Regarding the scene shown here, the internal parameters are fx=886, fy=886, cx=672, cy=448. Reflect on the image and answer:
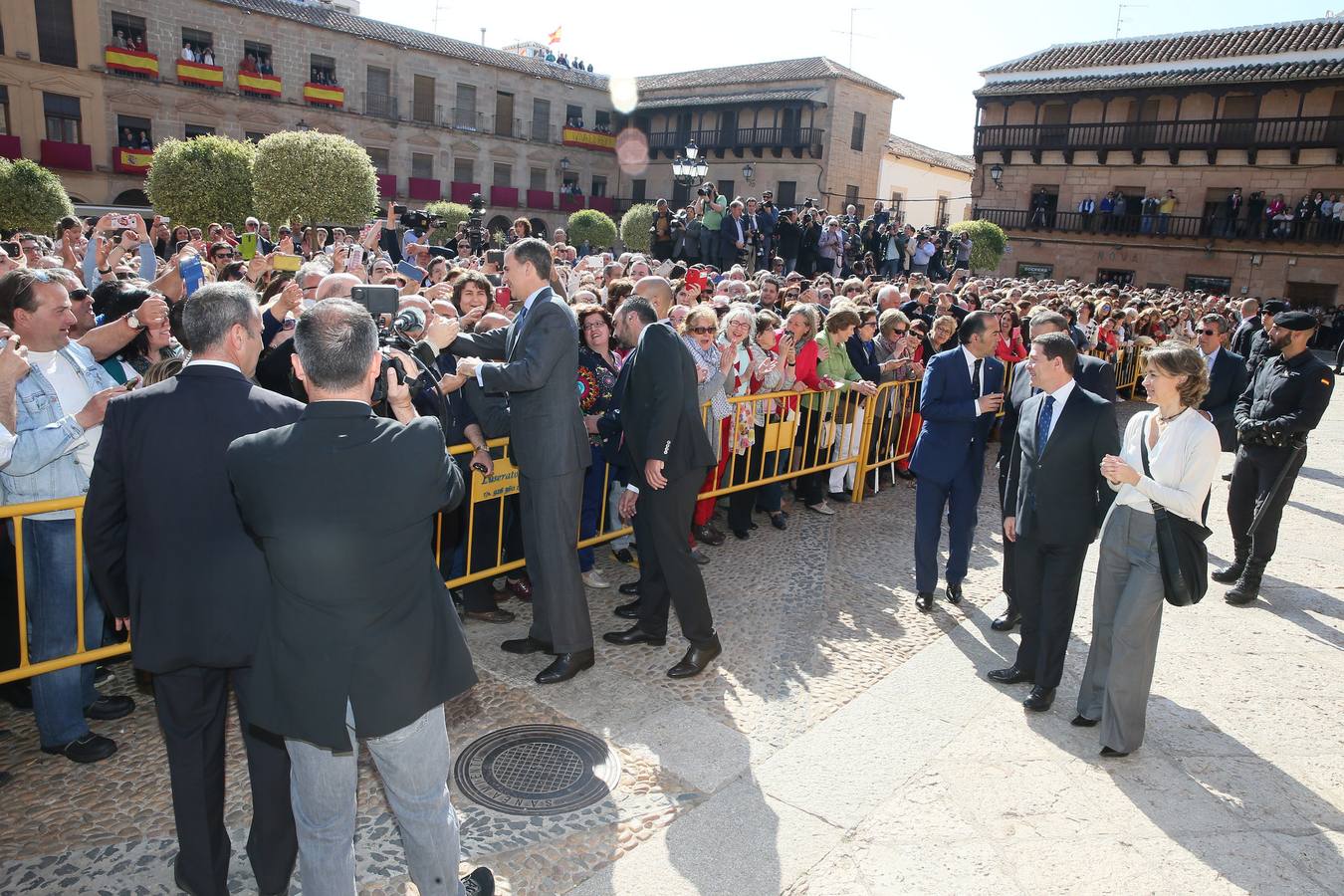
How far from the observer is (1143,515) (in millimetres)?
4191

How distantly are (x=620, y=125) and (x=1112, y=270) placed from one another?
26985mm

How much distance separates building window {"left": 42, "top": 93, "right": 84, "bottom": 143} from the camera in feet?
105

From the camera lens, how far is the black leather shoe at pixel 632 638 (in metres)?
5.09

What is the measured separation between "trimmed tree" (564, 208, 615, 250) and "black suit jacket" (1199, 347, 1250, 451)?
2567 centimetres

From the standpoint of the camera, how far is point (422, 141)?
139ft

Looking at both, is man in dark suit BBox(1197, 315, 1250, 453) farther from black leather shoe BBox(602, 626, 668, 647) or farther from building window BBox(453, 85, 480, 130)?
building window BBox(453, 85, 480, 130)

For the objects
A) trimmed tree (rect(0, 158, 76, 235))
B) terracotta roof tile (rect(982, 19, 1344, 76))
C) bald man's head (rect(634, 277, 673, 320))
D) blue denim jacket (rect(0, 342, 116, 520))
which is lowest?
blue denim jacket (rect(0, 342, 116, 520))

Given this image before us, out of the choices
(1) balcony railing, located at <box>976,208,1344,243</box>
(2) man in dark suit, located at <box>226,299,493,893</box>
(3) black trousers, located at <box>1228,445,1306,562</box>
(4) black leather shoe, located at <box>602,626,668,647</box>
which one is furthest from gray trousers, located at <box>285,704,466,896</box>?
(1) balcony railing, located at <box>976,208,1344,243</box>

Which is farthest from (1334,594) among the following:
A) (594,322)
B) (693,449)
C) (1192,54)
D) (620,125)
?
(620,125)

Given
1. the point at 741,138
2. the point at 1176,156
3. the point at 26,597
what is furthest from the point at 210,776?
the point at 741,138

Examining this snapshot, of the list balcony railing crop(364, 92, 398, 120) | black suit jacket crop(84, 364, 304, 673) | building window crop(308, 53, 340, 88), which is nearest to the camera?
black suit jacket crop(84, 364, 304, 673)

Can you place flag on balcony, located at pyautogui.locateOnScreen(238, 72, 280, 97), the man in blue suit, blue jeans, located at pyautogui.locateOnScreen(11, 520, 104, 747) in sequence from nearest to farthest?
1. blue jeans, located at pyautogui.locateOnScreen(11, 520, 104, 747)
2. the man in blue suit
3. flag on balcony, located at pyautogui.locateOnScreen(238, 72, 280, 97)

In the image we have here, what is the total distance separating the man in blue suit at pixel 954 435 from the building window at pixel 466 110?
42267 mm

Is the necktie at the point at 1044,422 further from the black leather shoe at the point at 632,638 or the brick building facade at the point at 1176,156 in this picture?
the brick building facade at the point at 1176,156
